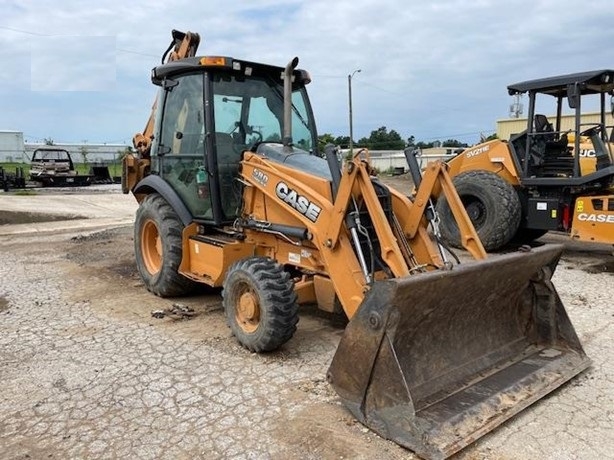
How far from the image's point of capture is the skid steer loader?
3240mm

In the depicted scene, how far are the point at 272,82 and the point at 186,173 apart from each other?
1272 millimetres

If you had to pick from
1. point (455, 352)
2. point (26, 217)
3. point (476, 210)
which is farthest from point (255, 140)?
point (26, 217)

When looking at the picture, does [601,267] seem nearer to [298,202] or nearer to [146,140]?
[298,202]

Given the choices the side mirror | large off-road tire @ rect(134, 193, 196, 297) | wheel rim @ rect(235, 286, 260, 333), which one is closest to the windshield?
large off-road tire @ rect(134, 193, 196, 297)

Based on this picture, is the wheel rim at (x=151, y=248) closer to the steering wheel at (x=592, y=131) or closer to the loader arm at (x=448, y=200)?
the loader arm at (x=448, y=200)

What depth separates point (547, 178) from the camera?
8109mm

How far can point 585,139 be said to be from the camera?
838 cm

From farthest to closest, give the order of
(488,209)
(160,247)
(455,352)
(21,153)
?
(21,153)
(488,209)
(160,247)
(455,352)

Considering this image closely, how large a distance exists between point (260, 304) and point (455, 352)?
1.47 meters

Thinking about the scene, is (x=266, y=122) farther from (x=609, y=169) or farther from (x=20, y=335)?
(x=609, y=169)

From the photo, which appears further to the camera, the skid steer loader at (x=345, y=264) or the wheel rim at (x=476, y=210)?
the wheel rim at (x=476, y=210)

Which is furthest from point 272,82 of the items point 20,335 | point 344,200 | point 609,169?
point 609,169

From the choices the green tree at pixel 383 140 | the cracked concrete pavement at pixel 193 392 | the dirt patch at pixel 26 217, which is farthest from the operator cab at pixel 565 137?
the green tree at pixel 383 140

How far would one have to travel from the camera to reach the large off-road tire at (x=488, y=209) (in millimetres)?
8305
